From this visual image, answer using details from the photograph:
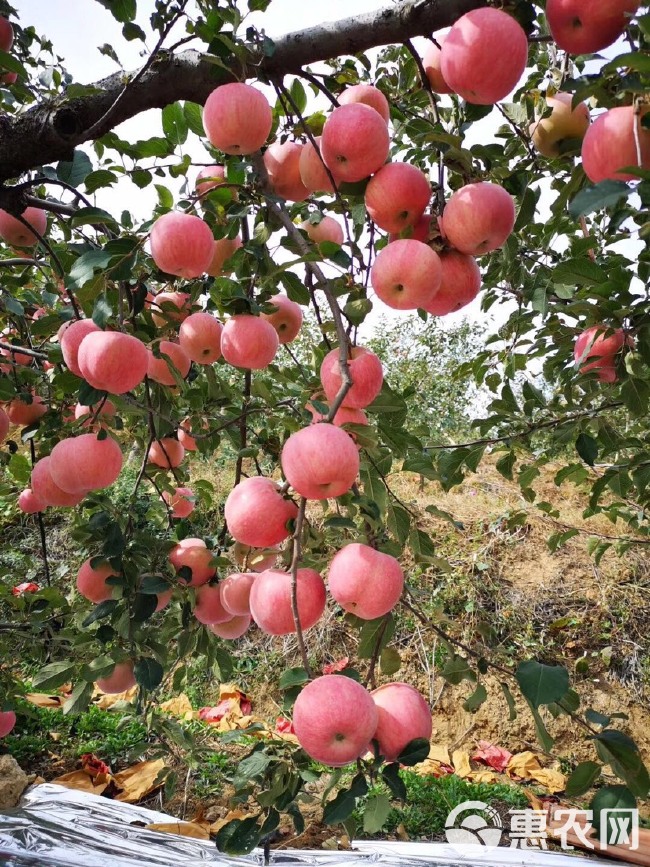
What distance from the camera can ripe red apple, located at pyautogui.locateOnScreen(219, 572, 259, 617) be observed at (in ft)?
3.30

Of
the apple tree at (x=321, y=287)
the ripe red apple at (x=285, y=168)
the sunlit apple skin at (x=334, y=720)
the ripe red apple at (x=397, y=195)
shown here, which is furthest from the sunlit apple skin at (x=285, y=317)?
the sunlit apple skin at (x=334, y=720)

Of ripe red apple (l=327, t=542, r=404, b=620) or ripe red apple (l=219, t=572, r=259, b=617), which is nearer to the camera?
ripe red apple (l=327, t=542, r=404, b=620)

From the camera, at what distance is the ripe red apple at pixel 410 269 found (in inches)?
30.1

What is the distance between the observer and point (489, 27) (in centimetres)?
69

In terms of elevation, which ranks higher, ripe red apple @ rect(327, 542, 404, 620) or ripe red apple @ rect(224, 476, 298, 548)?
ripe red apple @ rect(224, 476, 298, 548)

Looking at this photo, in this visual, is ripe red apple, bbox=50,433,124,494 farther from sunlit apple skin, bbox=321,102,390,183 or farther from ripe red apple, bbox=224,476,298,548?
sunlit apple skin, bbox=321,102,390,183

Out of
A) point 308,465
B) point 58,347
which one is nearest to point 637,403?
point 308,465

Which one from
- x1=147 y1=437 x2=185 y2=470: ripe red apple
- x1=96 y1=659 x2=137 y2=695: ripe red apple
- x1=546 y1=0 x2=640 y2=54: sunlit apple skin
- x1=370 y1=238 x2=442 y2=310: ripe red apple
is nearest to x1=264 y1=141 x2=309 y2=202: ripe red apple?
x1=370 y1=238 x2=442 y2=310: ripe red apple

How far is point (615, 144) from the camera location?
62cm

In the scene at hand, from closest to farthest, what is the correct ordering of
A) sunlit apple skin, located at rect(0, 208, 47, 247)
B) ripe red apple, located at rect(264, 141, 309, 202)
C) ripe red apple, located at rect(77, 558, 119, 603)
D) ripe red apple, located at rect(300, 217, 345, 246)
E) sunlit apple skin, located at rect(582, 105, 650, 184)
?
sunlit apple skin, located at rect(582, 105, 650, 184) → ripe red apple, located at rect(264, 141, 309, 202) → ripe red apple, located at rect(300, 217, 345, 246) → ripe red apple, located at rect(77, 558, 119, 603) → sunlit apple skin, located at rect(0, 208, 47, 247)

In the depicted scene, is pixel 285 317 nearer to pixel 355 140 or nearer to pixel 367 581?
pixel 355 140

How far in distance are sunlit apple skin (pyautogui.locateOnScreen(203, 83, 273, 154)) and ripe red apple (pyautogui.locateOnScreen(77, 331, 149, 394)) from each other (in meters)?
0.32

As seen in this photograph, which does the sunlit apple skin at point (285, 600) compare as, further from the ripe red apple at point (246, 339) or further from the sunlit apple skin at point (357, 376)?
the ripe red apple at point (246, 339)

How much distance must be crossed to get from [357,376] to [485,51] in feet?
1.33
